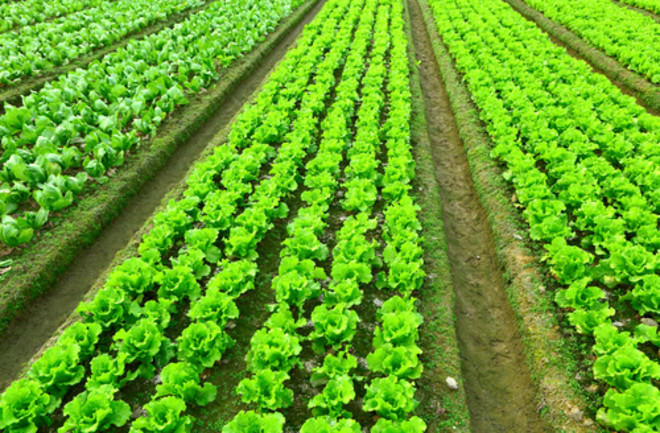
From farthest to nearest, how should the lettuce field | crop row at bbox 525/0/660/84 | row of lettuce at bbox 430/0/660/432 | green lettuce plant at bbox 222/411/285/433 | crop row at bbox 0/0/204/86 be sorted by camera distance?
crop row at bbox 525/0/660/84
crop row at bbox 0/0/204/86
row of lettuce at bbox 430/0/660/432
the lettuce field
green lettuce plant at bbox 222/411/285/433

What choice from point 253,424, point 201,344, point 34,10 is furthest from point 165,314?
point 34,10

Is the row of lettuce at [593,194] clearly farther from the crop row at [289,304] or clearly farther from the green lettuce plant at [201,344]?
the green lettuce plant at [201,344]

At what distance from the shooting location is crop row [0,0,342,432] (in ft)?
15.7

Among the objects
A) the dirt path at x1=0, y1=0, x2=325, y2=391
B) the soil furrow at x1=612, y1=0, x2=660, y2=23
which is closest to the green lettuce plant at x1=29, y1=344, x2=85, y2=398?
the dirt path at x1=0, y1=0, x2=325, y2=391

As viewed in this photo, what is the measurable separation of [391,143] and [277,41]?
44.7 ft

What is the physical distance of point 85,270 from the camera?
26.9ft

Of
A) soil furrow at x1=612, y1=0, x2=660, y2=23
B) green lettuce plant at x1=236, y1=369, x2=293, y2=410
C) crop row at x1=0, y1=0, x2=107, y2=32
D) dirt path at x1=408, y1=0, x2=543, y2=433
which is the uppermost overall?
crop row at x1=0, y1=0, x2=107, y2=32

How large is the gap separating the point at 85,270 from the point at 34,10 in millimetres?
20765

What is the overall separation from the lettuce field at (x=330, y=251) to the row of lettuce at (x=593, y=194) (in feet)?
0.17

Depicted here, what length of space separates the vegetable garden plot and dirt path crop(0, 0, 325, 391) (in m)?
1.69

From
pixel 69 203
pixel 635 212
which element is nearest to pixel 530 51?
pixel 635 212

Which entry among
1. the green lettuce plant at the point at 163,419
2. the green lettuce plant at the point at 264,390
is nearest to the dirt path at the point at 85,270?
the green lettuce plant at the point at 163,419

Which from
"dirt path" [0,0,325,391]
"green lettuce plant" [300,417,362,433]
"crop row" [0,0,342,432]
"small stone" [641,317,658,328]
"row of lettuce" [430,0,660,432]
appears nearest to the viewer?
"green lettuce plant" [300,417,362,433]

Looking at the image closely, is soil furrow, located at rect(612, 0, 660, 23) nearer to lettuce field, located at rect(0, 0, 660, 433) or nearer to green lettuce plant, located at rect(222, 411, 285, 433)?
lettuce field, located at rect(0, 0, 660, 433)
